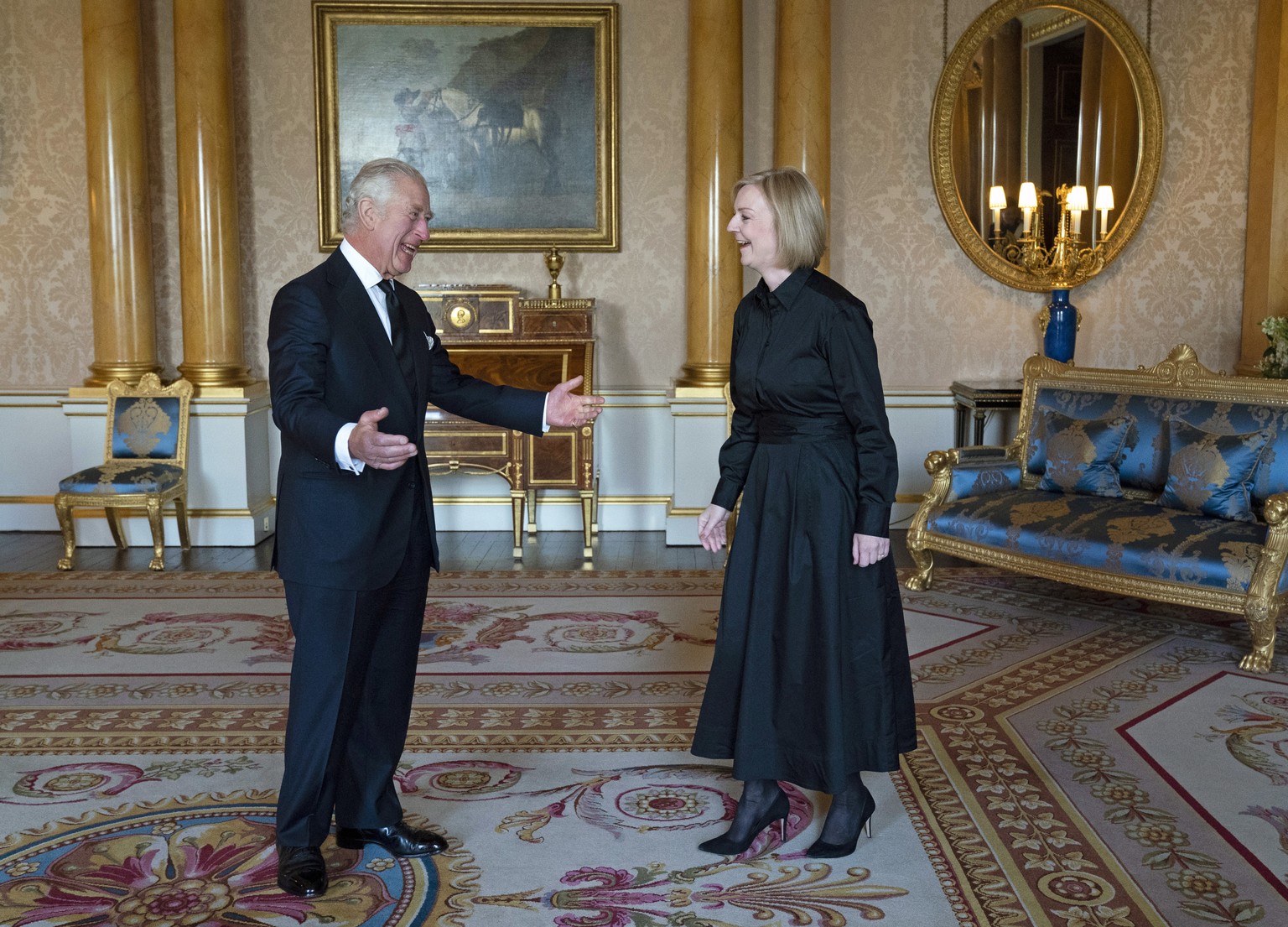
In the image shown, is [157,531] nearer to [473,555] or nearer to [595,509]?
[473,555]

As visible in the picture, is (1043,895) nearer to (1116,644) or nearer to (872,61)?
(1116,644)

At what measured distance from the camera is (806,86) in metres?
6.71

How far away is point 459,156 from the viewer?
700 cm

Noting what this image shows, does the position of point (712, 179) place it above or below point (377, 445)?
above

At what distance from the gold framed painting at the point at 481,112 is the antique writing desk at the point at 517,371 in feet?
1.65

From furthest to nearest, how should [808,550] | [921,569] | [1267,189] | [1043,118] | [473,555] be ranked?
[1043,118] → [1267,189] → [473,555] → [921,569] → [808,550]

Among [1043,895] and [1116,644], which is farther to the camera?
[1116,644]

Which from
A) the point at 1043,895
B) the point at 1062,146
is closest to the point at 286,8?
the point at 1062,146

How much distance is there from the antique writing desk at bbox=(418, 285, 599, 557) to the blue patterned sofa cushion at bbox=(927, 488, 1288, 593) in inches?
78.8

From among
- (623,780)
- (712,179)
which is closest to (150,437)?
(712,179)

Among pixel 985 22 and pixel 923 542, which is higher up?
pixel 985 22

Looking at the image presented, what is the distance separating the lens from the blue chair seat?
6.17 metres

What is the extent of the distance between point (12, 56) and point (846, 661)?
252 inches

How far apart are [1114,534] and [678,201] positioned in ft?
10.9
